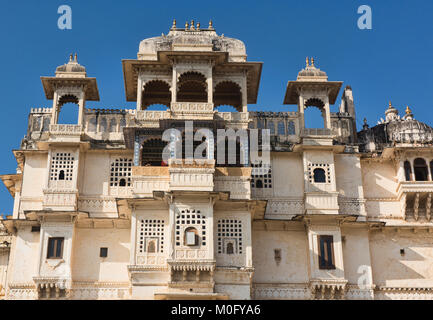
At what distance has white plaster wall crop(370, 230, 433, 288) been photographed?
33.1 meters

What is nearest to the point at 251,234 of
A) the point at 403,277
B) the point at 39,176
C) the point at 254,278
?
the point at 254,278

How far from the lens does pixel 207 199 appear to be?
31.2 m

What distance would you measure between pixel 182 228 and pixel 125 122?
7428mm

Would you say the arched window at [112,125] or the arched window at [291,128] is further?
the arched window at [291,128]

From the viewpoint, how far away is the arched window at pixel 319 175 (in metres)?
33.9

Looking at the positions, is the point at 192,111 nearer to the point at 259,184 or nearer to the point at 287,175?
the point at 259,184

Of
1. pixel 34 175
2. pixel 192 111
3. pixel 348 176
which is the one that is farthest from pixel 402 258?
pixel 34 175

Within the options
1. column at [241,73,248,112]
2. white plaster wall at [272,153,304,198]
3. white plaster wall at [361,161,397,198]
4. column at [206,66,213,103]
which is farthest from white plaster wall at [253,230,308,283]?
column at [206,66,213,103]

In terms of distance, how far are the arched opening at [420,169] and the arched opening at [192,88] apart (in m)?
10.3

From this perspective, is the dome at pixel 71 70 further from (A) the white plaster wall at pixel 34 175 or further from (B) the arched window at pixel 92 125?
(A) the white plaster wall at pixel 34 175

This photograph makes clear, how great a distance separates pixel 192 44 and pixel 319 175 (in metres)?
8.31

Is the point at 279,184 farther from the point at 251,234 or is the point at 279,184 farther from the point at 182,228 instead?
the point at 182,228

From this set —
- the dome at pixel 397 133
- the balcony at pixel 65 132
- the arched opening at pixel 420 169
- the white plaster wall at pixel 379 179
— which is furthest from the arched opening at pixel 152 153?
the arched opening at pixel 420 169

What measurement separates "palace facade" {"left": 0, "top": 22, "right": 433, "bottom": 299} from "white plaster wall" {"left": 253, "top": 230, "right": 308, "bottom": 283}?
50 millimetres
